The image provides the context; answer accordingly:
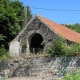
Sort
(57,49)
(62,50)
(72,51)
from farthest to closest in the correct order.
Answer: (57,49) → (62,50) → (72,51)

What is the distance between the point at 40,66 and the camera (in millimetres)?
24219

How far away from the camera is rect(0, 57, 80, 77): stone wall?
2311cm

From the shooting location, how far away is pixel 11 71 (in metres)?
25.6

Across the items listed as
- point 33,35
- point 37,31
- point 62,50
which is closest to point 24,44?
point 33,35

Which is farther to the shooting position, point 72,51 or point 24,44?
point 24,44

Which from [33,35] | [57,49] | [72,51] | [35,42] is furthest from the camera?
[35,42]

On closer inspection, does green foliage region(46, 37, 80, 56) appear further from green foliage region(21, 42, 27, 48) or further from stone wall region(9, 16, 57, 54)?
green foliage region(21, 42, 27, 48)

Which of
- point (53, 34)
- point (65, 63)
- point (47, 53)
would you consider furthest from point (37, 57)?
point (53, 34)

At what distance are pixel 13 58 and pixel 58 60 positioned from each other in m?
4.34

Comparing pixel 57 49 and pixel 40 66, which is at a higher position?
pixel 57 49

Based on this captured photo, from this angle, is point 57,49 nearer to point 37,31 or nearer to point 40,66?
point 40,66

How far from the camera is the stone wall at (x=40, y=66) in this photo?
75.8ft

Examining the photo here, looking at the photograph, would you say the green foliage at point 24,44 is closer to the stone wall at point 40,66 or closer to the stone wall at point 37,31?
the stone wall at point 37,31

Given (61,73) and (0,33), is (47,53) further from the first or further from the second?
(0,33)
